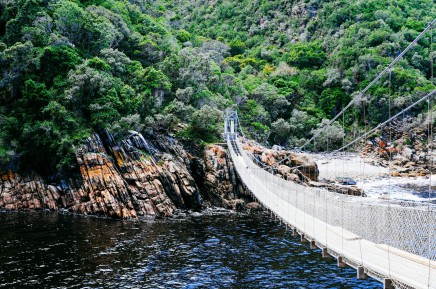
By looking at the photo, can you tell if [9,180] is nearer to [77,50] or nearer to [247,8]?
[77,50]

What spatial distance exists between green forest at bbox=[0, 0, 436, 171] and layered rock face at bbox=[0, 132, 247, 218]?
0.94 m

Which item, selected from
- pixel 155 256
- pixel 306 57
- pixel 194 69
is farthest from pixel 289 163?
pixel 306 57

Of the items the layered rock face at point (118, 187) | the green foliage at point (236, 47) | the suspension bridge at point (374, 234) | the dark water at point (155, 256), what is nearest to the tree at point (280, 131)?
the layered rock face at point (118, 187)

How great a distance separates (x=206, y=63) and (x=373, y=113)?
1939 centimetres

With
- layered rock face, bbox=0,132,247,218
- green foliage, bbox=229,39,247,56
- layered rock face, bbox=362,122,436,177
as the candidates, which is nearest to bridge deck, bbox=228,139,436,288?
layered rock face, bbox=0,132,247,218

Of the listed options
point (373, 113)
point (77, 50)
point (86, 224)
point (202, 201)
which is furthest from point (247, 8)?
point (86, 224)

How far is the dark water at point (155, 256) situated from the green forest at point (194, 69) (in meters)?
5.59

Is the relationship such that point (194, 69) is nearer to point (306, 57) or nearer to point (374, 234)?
point (374, 234)

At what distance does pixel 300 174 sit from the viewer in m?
24.2

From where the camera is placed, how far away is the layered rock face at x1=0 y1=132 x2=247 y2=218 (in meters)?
18.8

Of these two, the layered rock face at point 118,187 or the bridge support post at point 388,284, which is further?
the layered rock face at point 118,187

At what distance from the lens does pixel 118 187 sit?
18953 millimetres

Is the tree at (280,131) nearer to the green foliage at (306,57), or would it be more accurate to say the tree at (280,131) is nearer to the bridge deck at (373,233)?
the green foliage at (306,57)

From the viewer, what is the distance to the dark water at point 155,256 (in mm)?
10766
